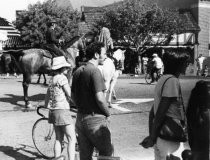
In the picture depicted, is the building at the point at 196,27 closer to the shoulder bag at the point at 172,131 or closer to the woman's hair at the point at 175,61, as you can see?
the woman's hair at the point at 175,61

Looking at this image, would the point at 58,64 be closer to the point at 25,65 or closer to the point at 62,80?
the point at 62,80

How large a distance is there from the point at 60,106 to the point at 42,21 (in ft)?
148

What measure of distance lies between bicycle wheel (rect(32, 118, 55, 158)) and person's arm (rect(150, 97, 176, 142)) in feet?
10.7

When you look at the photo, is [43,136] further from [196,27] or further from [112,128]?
[196,27]

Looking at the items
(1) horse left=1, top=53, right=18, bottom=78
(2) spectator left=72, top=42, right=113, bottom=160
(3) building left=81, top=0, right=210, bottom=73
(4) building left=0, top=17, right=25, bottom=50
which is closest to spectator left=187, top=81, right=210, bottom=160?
(2) spectator left=72, top=42, right=113, bottom=160

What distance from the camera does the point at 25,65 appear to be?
1383cm

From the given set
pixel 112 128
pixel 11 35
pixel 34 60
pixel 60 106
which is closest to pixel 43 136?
pixel 60 106

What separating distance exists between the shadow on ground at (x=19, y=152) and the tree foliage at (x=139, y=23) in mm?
32829

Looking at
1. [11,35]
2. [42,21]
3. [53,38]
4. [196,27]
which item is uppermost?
[42,21]

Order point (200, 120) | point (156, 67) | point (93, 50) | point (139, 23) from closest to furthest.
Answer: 1. point (200, 120)
2. point (93, 50)
3. point (156, 67)
4. point (139, 23)

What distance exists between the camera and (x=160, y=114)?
413cm

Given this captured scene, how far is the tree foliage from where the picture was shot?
133 feet

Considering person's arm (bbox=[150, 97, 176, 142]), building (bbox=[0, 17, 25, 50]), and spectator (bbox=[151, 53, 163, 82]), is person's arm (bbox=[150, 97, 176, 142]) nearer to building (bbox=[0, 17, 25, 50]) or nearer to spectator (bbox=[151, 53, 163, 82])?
spectator (bbox=[151, 53, 163, 82])

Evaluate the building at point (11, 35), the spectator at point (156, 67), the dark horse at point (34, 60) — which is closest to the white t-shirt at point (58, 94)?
the dark horse at point (34, 60)
